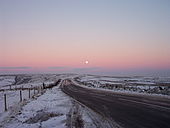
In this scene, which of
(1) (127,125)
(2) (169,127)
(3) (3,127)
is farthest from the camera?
(3) (3,127)

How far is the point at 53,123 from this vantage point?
8.96 metres

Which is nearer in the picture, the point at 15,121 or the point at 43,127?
the point at 43,127

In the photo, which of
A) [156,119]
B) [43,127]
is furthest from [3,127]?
[156,119]

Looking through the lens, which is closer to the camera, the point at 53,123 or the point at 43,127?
the point at 43,127

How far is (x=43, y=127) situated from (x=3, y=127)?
2022 mm

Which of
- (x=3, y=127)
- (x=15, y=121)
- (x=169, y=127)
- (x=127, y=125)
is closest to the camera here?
(x=169, y=127)

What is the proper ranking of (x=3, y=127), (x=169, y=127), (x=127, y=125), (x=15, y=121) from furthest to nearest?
(x=15, y=121) < (x=3, y=127) < (x=127, y=125) < (x=169, y=127)

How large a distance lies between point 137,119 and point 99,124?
199cm

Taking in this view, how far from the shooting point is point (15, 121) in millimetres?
9828

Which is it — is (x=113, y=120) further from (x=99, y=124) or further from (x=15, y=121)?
(x=15, y=121)

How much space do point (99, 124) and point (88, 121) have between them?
2.73ft

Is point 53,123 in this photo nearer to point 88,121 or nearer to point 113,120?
point 88,121

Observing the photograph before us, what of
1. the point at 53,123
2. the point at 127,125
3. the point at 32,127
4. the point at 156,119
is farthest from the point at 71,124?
the point at 156,119

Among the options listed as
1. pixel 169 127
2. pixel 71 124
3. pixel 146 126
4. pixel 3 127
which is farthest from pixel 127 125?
pixel 3 127
